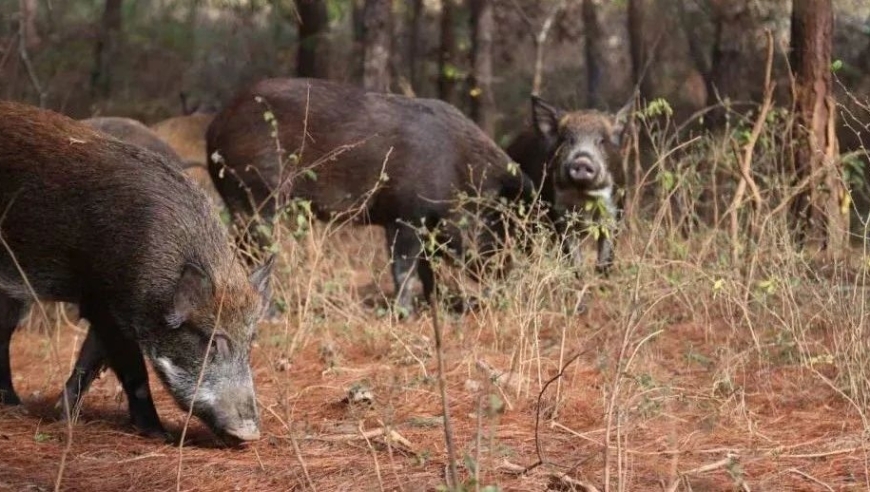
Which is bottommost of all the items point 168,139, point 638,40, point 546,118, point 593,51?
point 168,139

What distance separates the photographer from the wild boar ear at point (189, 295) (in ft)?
19.2

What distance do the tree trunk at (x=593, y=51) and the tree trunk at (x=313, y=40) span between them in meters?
4.04

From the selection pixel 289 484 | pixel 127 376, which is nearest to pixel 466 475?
pixel 289 484

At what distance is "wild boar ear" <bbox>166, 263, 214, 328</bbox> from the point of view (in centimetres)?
584

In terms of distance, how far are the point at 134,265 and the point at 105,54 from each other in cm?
1751

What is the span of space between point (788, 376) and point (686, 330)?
148cm

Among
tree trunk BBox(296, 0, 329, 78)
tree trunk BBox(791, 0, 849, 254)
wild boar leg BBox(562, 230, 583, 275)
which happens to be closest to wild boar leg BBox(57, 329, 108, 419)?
wild boar leg BBox(562, 230, 583, 275)

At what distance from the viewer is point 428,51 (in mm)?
22766

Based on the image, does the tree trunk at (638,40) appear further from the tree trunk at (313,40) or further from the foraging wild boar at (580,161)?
the foraging wild boar at (580,161)

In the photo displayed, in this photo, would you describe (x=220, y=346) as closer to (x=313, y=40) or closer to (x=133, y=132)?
(x=133, y=132)

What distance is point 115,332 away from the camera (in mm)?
6137

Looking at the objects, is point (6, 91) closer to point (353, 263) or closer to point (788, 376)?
point (353, 263)

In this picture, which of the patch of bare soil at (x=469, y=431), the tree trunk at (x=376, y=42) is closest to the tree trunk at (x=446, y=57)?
the tree trunk at (x=376, y=42)

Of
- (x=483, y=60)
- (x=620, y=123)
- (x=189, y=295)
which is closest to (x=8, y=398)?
(x=189, y=295)
